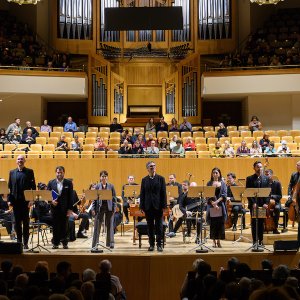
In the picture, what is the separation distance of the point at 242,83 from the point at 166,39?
11.7 ft

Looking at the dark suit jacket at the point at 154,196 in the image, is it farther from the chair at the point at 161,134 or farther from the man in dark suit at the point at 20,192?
the chair at the point at 161,134

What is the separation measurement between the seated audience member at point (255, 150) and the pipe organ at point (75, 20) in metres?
9.11

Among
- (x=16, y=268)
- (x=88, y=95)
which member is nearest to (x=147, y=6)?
(x=88, y=95)

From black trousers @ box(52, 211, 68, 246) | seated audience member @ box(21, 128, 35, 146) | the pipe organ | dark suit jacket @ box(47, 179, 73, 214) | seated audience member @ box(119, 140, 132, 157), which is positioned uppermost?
the pipe organ

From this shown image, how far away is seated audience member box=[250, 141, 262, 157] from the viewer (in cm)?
1775

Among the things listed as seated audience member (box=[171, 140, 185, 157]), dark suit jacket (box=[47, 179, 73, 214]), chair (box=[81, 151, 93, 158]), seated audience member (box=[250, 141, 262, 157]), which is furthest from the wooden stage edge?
seated audience member (box=[171, 140, 185, 157])

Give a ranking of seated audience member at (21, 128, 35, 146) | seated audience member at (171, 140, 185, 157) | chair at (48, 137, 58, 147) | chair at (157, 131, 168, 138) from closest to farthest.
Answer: seated audience member at (171, 140, 185, 157), seated audience member at (21, 128, 35, 146), chair at (48, 137, 58, 147), chair at (157, 131, 168, 138)

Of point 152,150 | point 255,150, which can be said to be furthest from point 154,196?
point 255,150

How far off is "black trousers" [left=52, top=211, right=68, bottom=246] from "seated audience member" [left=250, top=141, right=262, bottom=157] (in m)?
7.11

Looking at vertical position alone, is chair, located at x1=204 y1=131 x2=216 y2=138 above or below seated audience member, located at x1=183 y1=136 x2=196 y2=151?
above

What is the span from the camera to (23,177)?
1164cm

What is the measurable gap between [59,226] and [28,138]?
7.59 metres

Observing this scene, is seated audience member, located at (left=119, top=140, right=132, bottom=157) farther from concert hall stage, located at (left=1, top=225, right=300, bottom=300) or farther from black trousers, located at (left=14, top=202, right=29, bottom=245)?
concert hall stage, located at (left=1, top=225, right=300, bottom=300)

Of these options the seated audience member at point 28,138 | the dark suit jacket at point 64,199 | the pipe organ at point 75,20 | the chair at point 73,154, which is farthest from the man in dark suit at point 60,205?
the pipe organ at point 75,20
